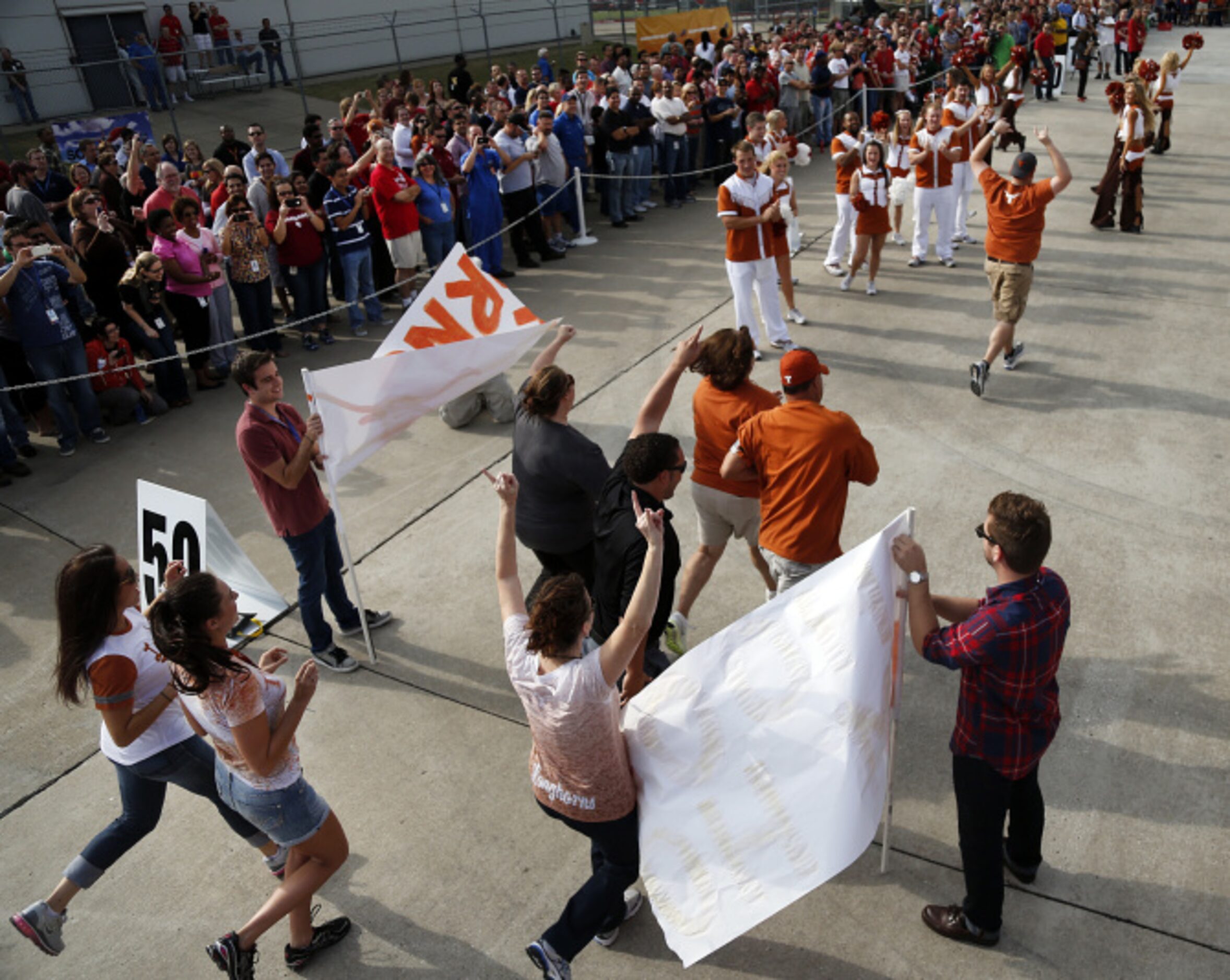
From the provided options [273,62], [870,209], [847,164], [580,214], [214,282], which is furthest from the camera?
[273,62]

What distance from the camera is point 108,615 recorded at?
143 inches

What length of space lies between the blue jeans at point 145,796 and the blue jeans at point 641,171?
11692 mm

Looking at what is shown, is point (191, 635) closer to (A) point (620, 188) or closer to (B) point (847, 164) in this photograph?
(B) point (847, 164)

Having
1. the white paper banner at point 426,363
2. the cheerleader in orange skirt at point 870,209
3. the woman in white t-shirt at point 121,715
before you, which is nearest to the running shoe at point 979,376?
the cheerleader in orange skirt at point 870,209

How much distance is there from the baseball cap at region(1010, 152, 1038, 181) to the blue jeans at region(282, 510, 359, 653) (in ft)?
18.5

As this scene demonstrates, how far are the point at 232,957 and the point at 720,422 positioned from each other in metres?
3.15

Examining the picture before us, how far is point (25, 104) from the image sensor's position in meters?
19.1

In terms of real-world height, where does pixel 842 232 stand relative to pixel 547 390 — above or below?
below

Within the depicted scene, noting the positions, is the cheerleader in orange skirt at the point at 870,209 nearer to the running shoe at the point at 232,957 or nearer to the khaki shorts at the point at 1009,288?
the khaki shorts at the point at 1009,288

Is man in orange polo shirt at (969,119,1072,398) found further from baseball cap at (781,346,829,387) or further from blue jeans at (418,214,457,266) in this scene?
blue jeans at (418,214,457,266)

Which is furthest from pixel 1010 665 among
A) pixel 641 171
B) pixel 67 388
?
pixel 641 171

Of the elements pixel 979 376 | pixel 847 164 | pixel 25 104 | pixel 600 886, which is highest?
pixel 25 104

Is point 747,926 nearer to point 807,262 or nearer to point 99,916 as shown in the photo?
point 99,916

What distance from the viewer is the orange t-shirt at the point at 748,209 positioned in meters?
8.41
